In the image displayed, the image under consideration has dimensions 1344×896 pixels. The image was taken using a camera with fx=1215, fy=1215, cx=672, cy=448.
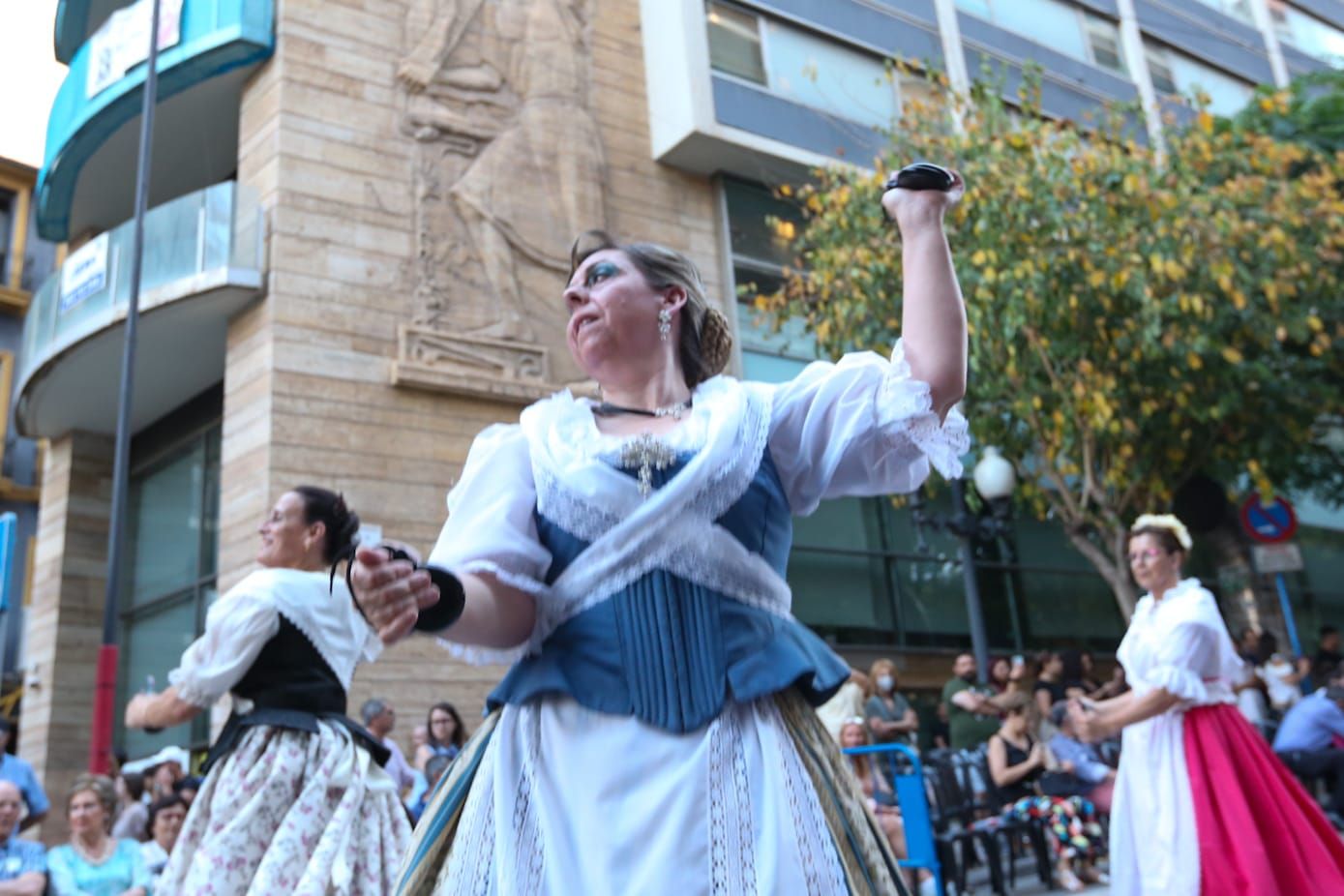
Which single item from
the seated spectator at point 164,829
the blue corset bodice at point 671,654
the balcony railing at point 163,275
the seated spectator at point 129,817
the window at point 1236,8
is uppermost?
the window at point 1236,8

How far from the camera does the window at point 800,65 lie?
16.6 metres

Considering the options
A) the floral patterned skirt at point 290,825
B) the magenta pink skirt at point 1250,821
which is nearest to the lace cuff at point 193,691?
the floral patterned skirt at point 290,825

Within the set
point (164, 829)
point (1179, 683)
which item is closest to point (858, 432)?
point (1179, 683)

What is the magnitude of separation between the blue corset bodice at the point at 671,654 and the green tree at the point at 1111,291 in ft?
35.2

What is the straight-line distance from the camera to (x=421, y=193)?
44.5 ft

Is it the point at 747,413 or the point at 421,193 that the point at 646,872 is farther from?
the point at 421,193

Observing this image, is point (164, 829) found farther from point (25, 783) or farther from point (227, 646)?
point (227, 646)

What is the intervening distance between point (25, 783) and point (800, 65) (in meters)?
13.5

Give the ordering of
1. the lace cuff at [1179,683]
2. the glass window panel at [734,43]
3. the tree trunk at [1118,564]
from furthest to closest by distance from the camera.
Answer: the glass window panel at [734,43] < the tree trunk at [1118,564] < the lace cuff at [1179,683]

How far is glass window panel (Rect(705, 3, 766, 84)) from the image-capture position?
53.8 ft

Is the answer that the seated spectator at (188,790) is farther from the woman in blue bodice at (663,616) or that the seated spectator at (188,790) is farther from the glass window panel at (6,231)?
the glass window panel at (6,231)

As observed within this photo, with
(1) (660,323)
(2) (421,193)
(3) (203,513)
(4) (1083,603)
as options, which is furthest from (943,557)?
(1) (660,323)

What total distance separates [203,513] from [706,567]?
14270mm

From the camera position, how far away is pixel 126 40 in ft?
47.2
